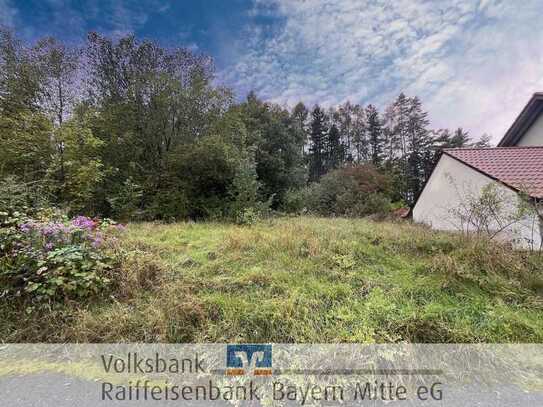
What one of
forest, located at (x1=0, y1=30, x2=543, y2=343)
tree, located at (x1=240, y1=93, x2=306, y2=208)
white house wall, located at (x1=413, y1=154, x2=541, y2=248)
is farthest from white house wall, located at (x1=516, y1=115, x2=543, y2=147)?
tree, located at (x1=240, y1=93, x2=306, y2=208)

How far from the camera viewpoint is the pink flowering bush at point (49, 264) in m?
2.47

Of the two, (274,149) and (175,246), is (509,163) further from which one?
(175,246)

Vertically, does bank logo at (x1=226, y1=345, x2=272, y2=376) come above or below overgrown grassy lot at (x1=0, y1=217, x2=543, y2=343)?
below

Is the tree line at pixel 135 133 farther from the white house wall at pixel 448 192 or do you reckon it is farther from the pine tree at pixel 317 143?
the pine tree at pixel 317 143

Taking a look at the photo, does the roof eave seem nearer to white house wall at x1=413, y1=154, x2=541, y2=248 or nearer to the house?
the house

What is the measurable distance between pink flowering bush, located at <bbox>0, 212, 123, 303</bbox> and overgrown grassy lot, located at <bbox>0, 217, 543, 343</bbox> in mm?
182

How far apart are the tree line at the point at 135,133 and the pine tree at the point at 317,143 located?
53.0ft

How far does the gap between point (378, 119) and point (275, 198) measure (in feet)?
83.6

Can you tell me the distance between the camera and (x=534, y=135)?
9.75 metres

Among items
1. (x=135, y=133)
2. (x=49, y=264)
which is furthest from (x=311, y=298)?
(x=135, y=133)

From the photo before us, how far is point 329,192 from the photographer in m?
17.0

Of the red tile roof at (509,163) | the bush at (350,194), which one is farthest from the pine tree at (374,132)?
the red tile roof at (509,163)

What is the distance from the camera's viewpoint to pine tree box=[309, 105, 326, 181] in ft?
97.5

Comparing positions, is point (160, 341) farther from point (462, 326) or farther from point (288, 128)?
point (288, 128)
